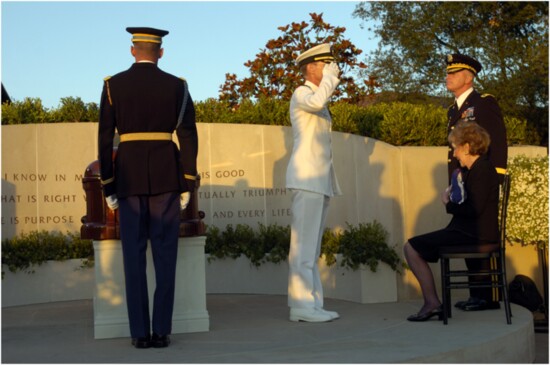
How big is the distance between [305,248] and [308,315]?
20.5 inches

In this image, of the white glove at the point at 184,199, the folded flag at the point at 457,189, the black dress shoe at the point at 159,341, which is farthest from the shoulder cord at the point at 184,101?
the folded flag at the point at 457,189

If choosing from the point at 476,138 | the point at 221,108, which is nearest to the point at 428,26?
the point at 221,108

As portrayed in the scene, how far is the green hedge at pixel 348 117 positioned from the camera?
→ 9.46 m

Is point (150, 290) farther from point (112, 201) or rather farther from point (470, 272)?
point (470, 272)

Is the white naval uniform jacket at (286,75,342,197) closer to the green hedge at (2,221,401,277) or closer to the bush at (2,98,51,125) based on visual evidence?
the green hedge at (2,221,401,277)

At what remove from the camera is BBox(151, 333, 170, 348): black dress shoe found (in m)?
6.16

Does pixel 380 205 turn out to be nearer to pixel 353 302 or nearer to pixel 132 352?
pixel 353 302

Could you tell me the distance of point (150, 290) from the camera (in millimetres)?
6809

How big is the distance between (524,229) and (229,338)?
3.50 metres

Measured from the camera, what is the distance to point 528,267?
9008mm

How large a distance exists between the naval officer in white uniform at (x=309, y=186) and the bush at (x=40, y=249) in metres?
3.48

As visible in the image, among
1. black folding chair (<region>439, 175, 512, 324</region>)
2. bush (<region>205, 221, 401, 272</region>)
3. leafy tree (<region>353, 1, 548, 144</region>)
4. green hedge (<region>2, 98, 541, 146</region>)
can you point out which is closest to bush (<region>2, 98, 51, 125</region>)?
green hedge (<region>2, 98, 541, 146</region>)

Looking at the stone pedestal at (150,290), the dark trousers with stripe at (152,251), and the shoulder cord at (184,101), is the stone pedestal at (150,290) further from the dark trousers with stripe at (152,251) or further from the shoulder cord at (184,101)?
the shoulder cord at (184,101)

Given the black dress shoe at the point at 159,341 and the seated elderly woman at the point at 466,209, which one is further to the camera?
the seated elderly woman at the point at 466,209
